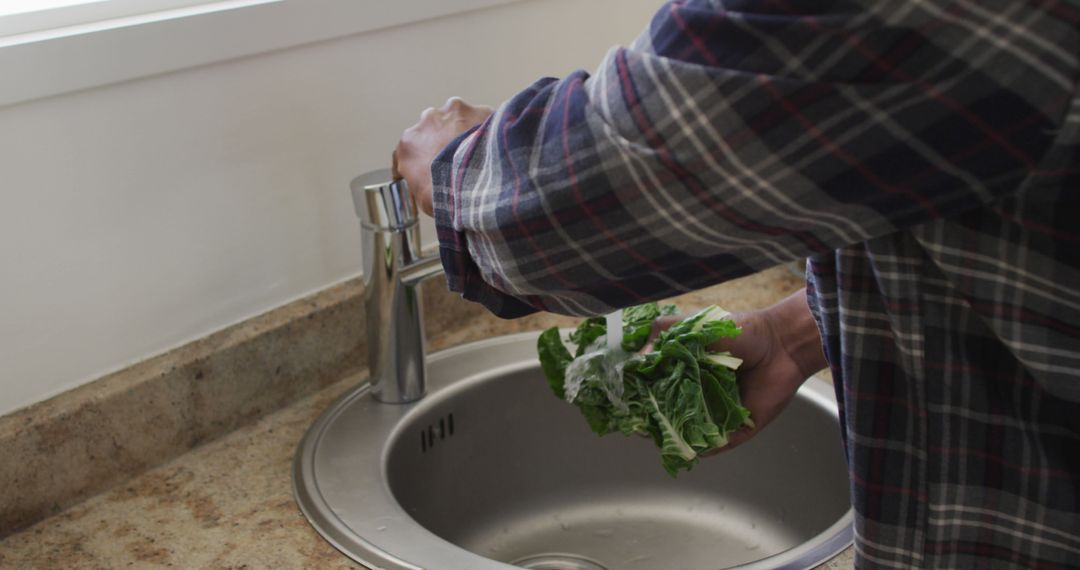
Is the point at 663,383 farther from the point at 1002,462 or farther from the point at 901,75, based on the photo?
the point at 901,75

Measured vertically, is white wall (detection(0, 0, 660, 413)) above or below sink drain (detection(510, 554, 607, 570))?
above

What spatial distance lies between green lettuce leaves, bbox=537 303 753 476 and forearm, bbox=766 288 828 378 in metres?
0.04

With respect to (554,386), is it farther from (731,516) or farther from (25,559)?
(25,559)

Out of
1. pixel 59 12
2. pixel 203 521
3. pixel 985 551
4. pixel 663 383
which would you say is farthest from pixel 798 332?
pixel 59 12

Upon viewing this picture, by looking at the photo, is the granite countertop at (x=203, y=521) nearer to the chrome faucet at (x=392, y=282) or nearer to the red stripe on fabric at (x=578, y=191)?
the chrome faucet at (x=392, y=282)

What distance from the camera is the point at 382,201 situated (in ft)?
4.26

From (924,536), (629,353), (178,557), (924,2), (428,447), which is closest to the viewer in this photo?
(924,2)

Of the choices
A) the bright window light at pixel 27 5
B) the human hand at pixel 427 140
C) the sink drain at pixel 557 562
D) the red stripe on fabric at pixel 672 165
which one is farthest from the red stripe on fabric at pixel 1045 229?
the bright window light at pixel 27 5

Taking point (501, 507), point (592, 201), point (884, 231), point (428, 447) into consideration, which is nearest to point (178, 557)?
point (428, 447)

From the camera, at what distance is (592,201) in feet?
2.55

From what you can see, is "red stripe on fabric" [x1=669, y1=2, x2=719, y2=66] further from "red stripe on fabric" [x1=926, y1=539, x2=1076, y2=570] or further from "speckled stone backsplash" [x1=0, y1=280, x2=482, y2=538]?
"speckled stone backsplash" [x1=0, y1=280, x2=482, y2=538]

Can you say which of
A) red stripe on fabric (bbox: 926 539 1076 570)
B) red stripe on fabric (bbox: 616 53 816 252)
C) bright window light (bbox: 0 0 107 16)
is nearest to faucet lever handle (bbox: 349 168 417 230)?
bright window light (bbox: 0 0 107 16)

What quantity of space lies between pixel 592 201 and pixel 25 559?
29.7 inches

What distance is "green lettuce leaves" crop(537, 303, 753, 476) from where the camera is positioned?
116cm
